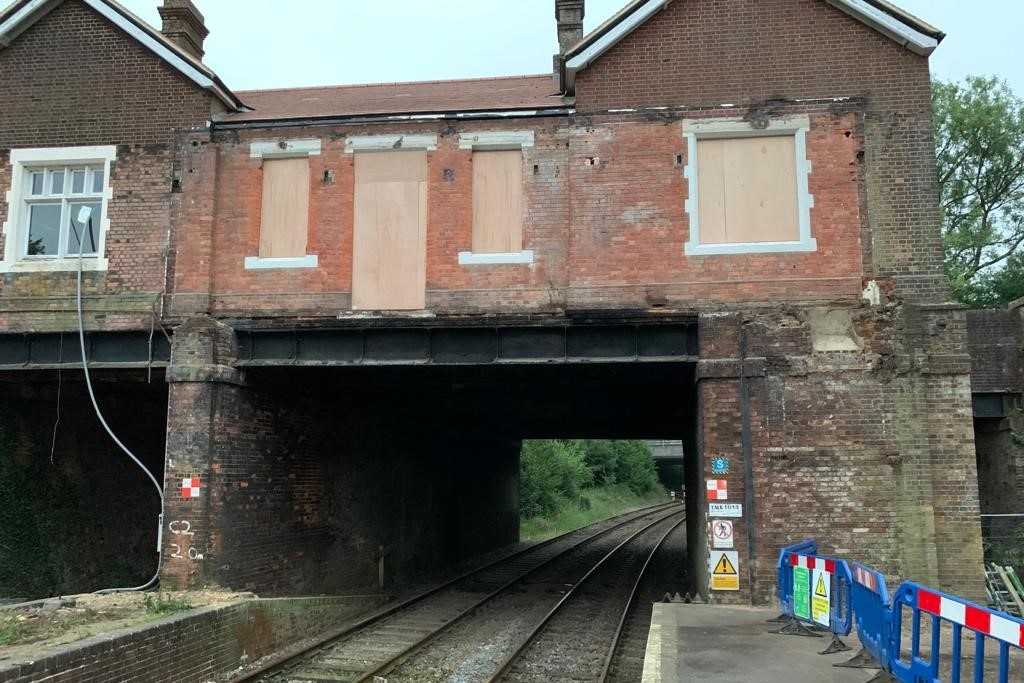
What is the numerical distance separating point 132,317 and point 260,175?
119 inches

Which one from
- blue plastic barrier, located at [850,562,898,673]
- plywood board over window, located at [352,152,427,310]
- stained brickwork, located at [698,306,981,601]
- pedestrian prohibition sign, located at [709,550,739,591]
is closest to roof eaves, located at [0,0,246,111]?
plywood board over window, located at [352,152,427,310]

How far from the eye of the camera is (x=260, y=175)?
13422mm

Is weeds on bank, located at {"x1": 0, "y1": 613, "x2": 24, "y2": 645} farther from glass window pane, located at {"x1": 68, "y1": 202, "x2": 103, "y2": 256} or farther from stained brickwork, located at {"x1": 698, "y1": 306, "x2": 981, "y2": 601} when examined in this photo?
stained brickwork, located at {"x1": 698, "y1": 306, "x2": 981, "y2": 601}

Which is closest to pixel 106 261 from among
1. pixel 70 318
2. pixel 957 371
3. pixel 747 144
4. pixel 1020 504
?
pixel 70 318

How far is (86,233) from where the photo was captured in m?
13.6

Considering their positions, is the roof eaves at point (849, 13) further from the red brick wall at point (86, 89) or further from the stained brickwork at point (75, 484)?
the stained brickwork at point (75, 484)

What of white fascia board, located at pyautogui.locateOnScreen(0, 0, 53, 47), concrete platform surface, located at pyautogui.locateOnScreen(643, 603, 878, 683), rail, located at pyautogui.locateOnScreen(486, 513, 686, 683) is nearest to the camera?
concrete platform surface, located at pyautogui.locateOnScreen(643, 603, 878, 683)

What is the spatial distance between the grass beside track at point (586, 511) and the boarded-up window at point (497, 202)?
2232 cm

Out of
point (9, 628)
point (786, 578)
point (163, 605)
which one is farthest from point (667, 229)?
point (9, 628)

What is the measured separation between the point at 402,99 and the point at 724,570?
31.7ft

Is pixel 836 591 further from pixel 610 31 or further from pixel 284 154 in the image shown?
pixel 284 154

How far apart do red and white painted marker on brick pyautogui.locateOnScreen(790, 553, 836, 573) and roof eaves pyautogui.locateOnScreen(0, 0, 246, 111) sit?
11.3 meters

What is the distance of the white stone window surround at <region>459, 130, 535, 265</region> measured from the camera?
12.8 m

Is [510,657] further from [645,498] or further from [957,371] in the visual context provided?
[645,498]
